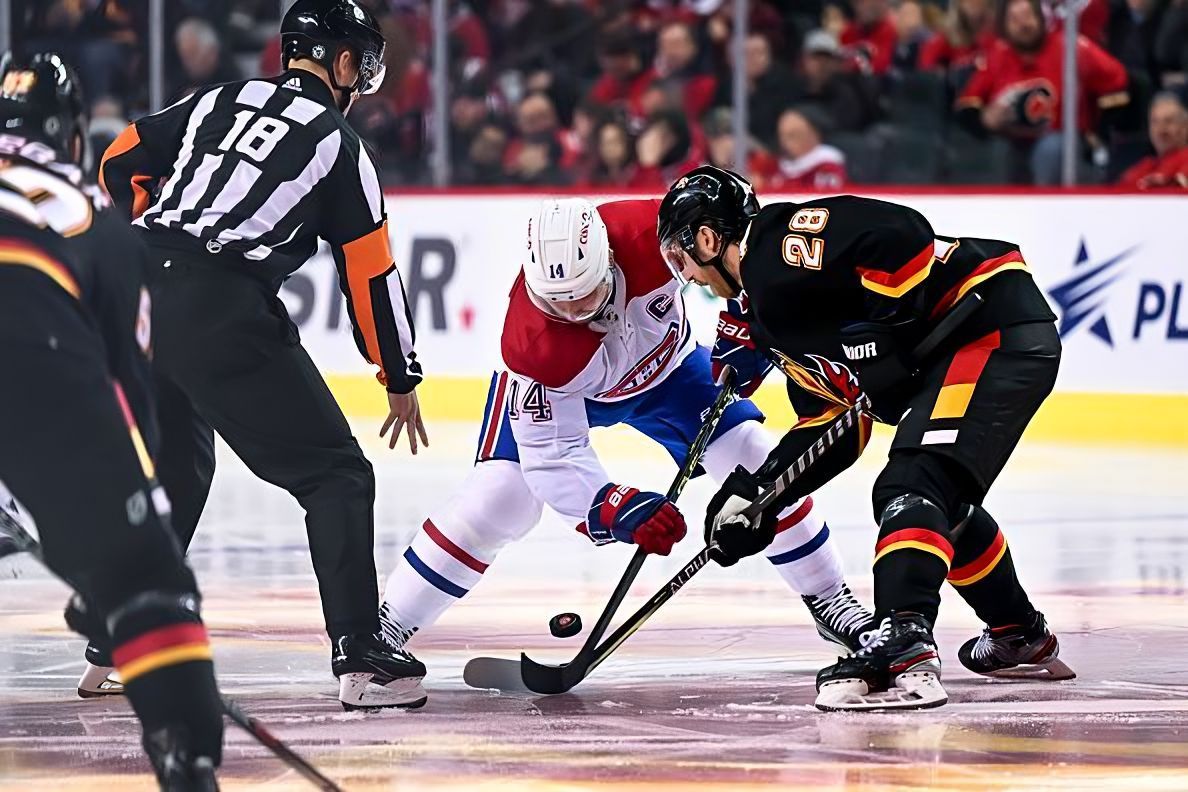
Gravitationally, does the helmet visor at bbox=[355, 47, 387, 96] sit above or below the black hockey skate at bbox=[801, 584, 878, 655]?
above

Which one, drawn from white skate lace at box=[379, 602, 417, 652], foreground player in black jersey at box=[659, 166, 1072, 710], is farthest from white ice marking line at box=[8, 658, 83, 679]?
foreground player in black jersey at box=[659, 166, 1072, 710]

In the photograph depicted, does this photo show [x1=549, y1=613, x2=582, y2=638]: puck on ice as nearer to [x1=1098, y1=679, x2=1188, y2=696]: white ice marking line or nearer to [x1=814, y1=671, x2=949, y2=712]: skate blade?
[x1=814, y1=671, x2=949, y2=712]: skate blade

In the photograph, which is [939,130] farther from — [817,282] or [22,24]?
[817,282]

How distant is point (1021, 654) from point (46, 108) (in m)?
2.16

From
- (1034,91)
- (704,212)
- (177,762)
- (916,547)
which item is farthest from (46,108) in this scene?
(1034,91)

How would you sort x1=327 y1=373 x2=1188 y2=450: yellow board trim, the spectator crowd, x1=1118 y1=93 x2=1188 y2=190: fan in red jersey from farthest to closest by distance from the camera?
the spectator crowd < x1=1118 y1=93 x2=1188 y2=190: fan in red jersey < x1=327 y1=373 x2=1188 y2=450: yellow board trim

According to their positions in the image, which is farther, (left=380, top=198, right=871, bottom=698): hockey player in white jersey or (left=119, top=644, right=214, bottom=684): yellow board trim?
(left=380, top=198, right=871, bottom=698): hockey player in white jersey

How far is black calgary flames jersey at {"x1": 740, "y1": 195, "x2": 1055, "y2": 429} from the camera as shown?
11.5 feet

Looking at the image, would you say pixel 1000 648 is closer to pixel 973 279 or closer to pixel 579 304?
pixel 973 279

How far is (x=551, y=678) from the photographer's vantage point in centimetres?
384

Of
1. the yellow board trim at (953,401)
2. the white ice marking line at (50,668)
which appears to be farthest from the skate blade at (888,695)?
the white ice marking line at (50,668)

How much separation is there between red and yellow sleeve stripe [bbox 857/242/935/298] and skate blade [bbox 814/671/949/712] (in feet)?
2.16

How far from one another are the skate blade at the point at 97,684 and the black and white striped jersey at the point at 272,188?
0.76 m

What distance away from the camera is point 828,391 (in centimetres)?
383
